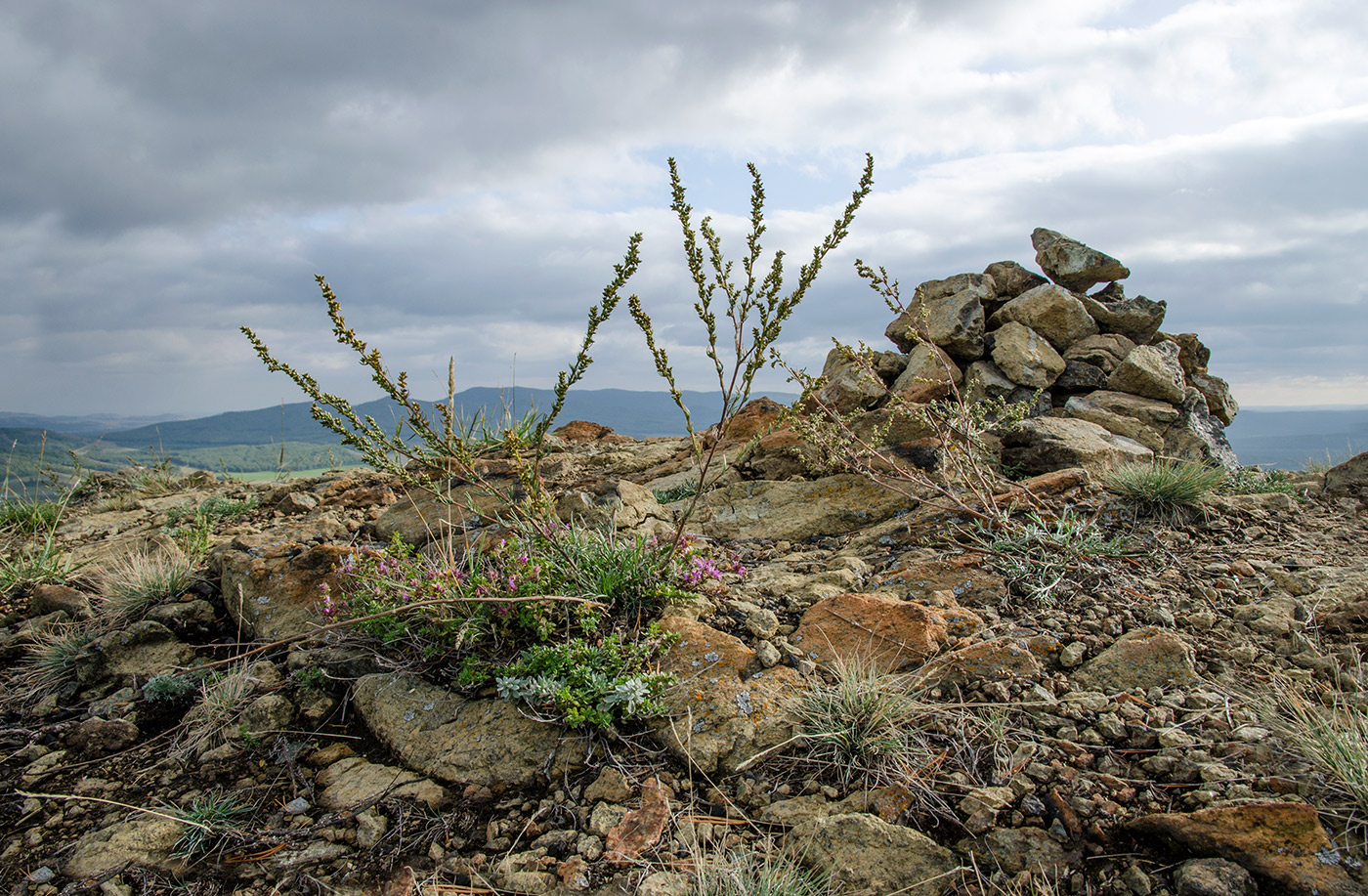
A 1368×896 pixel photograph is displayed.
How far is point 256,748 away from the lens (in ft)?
11.1

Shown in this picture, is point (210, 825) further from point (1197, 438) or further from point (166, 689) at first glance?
point (1197, 438)

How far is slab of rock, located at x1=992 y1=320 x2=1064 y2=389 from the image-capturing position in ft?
24.7

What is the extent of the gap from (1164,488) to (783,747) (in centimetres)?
391

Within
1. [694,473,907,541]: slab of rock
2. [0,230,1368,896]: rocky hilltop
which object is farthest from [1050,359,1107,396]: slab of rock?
[694,473,907,541]: slab of rock

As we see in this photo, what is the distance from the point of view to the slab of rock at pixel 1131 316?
8.37 meters

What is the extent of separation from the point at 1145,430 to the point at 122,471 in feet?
46.5

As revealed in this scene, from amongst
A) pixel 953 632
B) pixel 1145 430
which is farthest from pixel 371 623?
pixel 1145 430

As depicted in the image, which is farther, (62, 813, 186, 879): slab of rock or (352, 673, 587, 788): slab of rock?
(352, 673, 587, 788): slab of rock

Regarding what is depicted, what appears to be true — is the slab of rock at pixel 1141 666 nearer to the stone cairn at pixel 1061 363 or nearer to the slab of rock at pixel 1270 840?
the slab of rock at pixel 1270 840

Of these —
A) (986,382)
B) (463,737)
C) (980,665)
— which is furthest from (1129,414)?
(463,737)

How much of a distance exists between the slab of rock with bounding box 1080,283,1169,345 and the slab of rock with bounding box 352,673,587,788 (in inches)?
339

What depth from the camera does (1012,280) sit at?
28.2ft

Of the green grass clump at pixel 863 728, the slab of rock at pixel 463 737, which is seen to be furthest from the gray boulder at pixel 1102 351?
the slab of rock at pixel 463 737

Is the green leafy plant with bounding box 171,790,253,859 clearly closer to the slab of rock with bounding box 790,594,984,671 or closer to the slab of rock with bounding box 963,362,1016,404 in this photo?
the slab of rock with bounding box 790,594,984,671
